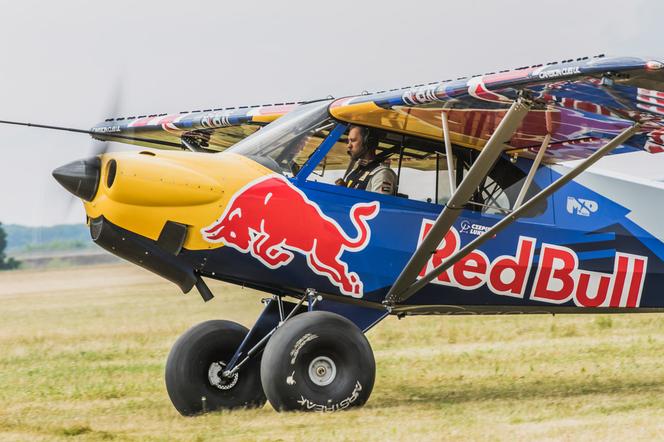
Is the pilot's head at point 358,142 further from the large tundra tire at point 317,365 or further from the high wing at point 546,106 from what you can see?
the large tundra tire at point 317,365

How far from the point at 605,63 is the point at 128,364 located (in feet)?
26.9

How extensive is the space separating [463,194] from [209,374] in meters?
2.65

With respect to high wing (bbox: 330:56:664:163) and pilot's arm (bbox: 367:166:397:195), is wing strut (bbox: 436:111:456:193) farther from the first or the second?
pilot's arm (bbox: 367:166:397:195)

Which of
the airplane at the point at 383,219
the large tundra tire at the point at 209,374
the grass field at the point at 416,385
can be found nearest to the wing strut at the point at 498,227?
the airplane at the point at 383,219

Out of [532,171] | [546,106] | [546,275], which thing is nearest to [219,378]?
[546,275]

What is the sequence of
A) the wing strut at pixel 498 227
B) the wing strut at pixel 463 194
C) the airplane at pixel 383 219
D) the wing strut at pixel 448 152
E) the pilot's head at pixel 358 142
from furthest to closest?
the pilot's head at pixel 358 142, the wing strut at pixel 448 152, the wing strut at pixel 498 227, the wing strut at pixel 463 194, the airplane at pixel 383 219

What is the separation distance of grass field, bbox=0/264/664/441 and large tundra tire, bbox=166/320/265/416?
0.24 metres

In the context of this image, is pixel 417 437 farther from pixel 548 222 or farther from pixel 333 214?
pixel 548 222

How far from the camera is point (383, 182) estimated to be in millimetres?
9547

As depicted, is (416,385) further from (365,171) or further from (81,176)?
(81,176)

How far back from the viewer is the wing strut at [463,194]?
28.5 feet

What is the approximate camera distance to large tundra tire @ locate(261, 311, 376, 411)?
8.39 metres

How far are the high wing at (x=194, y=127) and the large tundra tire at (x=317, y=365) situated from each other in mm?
3037

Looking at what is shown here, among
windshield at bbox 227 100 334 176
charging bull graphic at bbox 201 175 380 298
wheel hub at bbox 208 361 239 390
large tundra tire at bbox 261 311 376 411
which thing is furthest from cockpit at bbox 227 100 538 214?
wheel hub at bbox 208 361 239 390
